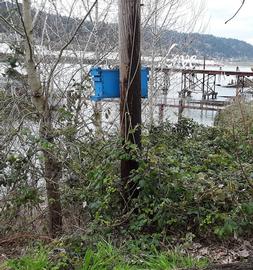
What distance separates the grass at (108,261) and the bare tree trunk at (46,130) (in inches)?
84.9

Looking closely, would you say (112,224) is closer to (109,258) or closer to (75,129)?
(109,258)

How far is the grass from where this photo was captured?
280 centimetres

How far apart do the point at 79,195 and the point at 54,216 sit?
119 centimetres

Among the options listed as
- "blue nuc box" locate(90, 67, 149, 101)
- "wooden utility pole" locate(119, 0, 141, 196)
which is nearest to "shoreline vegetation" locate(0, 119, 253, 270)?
"wooden utility pole" locate(119, 0, 141, 196)

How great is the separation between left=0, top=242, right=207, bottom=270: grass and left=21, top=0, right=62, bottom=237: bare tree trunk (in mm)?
2157

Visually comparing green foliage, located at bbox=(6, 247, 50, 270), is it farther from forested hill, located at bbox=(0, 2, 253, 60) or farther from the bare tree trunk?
forested hill, located at bbox=(0, 2, 253, 60)

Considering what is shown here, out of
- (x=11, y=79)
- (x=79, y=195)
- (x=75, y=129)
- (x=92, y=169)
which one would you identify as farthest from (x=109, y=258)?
(x=11, y=79)

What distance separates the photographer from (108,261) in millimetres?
2910

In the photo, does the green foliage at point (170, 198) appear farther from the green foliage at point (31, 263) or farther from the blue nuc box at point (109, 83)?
the green foliage at point (31, 263)

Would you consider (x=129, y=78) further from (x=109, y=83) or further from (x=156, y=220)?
(x=156, y=220)

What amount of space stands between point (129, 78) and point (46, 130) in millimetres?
2095

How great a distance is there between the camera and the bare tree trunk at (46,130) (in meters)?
5.18

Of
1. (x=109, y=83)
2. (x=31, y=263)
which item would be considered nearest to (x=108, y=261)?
(x=31, y=263)

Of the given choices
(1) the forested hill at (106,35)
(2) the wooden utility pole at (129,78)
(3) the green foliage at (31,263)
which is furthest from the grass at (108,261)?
(1) the forested hill at (106,35)
